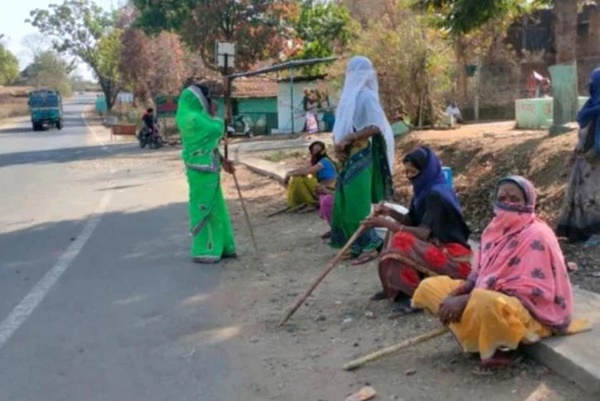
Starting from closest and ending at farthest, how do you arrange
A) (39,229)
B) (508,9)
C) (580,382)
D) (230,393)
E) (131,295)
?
(580,382) < (230,393) < (131,295) < (39,229) < (508,9)

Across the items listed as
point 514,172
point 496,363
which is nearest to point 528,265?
point 496,363

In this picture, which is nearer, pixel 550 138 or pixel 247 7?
pixel 550 138

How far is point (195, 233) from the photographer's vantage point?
819 centimetres

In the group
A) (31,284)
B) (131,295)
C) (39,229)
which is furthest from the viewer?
(39,229)

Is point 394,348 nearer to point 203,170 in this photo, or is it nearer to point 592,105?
point 592,105

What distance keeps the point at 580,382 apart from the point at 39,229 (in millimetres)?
8376

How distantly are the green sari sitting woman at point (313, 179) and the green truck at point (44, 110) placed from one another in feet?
137

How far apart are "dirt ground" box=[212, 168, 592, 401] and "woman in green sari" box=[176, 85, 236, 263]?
330 millimetres

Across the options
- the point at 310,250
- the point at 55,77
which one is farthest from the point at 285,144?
the point at 55,77

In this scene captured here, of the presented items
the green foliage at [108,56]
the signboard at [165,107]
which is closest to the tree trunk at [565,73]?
the signboard at [165,107]

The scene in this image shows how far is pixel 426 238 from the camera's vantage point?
565 cm

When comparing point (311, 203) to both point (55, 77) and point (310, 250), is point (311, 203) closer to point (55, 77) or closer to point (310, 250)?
point (310, 250)

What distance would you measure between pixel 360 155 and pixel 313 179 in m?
3.41

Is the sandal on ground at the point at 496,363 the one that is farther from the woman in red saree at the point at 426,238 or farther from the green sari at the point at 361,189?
the green sari at the point at 361,189
